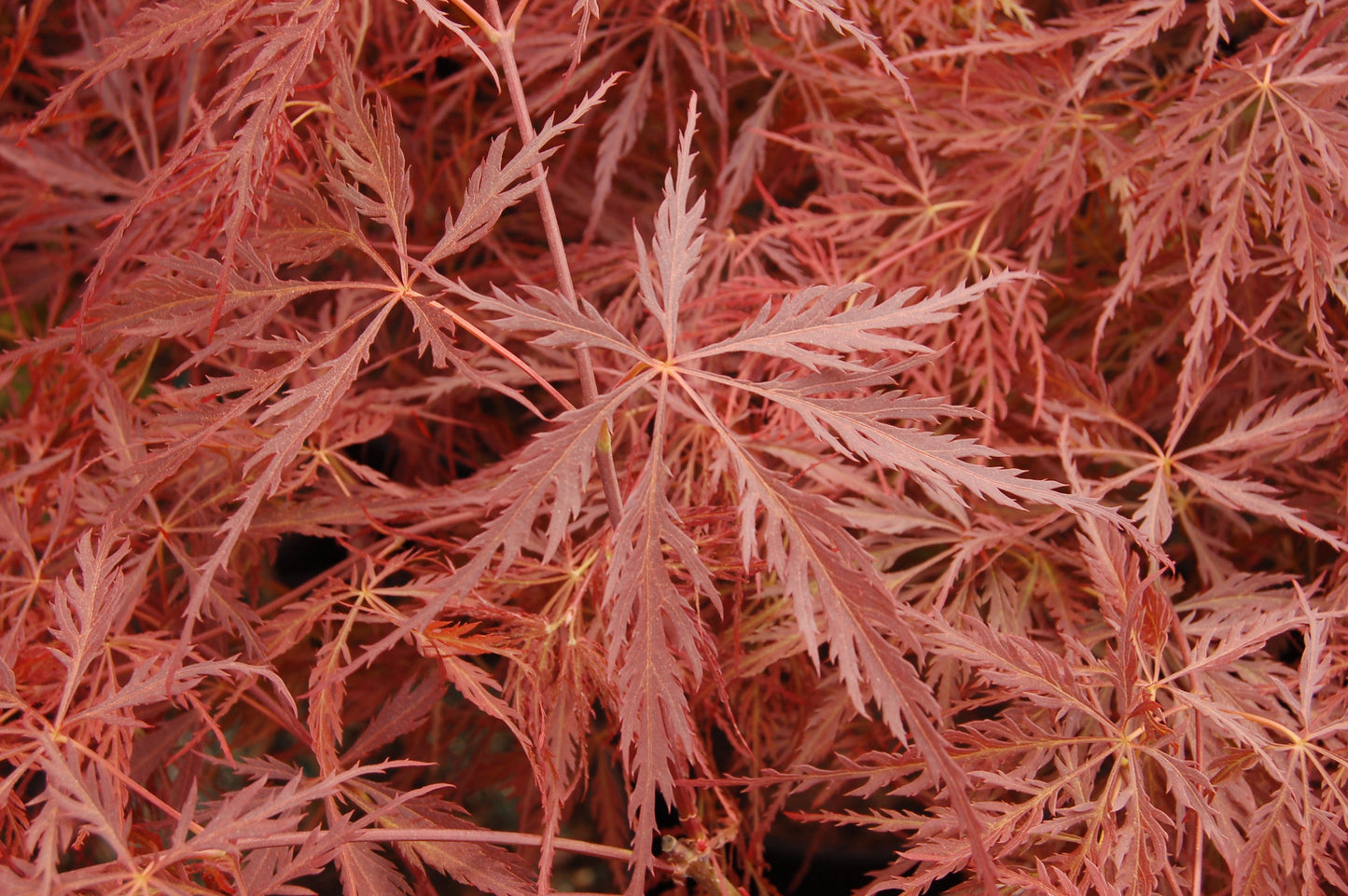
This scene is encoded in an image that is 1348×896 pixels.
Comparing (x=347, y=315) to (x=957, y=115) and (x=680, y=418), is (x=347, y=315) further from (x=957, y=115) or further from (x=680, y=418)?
(x=957, y=115)

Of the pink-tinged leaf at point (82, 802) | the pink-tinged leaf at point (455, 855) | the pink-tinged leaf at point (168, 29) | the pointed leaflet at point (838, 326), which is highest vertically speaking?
the pink-tinged leaf at point (168, 29)

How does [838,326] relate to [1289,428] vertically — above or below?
above

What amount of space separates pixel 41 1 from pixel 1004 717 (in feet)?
3.43

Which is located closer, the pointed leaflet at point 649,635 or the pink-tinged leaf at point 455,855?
the pointed leaflet at point 649,635

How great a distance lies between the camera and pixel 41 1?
2.82 ft

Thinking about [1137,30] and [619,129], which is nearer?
[1137,30]

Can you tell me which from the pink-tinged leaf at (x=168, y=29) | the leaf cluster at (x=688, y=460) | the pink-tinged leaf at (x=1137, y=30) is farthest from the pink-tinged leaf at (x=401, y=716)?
the pink-tinged leaf at (x=1137, y=30)

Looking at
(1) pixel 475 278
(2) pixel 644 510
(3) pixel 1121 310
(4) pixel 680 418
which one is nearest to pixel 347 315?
(1) pixel 475 278

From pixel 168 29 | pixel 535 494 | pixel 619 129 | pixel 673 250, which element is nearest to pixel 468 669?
pixel 535 494

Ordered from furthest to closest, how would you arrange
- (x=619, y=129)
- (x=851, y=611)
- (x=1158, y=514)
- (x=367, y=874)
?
(x=619, y=129), (x=1158, y=514), (x=367, y=874), (x=851, y=611)

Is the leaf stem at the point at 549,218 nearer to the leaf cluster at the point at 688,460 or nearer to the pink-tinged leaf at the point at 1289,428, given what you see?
the leaf cluster at the point at 688,460

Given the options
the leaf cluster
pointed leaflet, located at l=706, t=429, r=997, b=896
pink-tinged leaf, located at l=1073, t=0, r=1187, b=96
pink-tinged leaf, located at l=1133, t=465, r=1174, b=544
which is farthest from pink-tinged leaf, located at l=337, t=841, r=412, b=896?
pink-tinged leaf, located at l=1073, t=0, r=1187, b=96

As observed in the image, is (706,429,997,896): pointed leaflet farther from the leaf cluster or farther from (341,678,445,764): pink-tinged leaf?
(341,678,445,764): pink-tinged leaf

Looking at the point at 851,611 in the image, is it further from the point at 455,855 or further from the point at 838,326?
the point at 455,855
